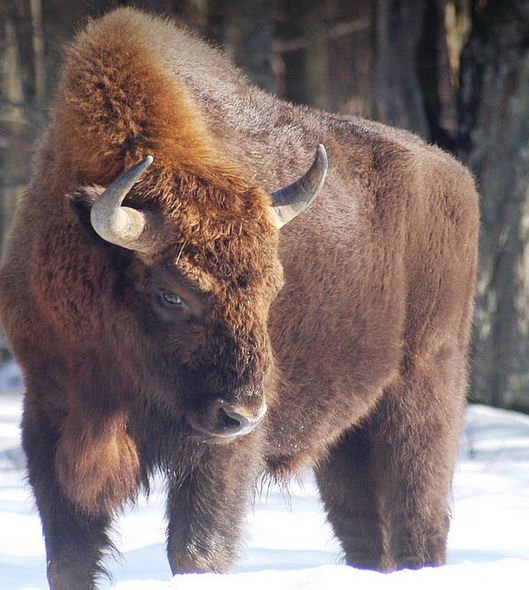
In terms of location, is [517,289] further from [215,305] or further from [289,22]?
[289,22]

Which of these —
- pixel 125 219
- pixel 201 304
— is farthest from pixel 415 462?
pixel 125 219

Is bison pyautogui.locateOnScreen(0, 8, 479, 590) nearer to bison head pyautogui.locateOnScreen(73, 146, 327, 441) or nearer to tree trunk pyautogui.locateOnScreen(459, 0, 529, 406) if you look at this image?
bison head pyautogui.locateOnScreen(73, 146, 327, 441)

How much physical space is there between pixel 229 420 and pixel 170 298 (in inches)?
20.3

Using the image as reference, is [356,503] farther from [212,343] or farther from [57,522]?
[212,343]

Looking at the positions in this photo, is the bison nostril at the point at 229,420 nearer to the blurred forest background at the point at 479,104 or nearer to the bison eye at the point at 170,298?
the bison eye at the point at 170,298

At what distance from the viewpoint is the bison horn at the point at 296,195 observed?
4465mm

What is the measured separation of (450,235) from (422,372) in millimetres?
708

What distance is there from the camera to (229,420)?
4.14 m

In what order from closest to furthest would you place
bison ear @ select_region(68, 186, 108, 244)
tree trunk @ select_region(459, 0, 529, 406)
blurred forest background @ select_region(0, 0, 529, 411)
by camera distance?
1. bison ear @ select_region(68, 186, 108, 244)
2. blurred forest background @ select_region(0, 0, 529, 411)
3. tree trunk @ select_region(459, 0, 529, 406)

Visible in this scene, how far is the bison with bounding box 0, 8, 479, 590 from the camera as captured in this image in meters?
4.25

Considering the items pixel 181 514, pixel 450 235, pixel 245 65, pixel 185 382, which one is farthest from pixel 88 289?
pixel 245 65

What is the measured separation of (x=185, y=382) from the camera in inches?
170

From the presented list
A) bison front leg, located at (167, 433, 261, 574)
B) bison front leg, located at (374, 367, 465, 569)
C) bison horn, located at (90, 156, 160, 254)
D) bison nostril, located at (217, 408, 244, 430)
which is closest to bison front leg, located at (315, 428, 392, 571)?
bison front leg, located at (374, 367, 465, 569)

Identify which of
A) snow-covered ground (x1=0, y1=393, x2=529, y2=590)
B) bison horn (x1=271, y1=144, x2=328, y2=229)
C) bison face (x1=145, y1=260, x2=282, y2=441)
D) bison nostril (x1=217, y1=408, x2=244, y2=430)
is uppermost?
bison horn (x1=271, y1=144, x2=328, y2=229)
